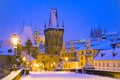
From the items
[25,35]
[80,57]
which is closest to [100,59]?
[80,57]

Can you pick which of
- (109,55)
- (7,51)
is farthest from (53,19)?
(109,55)

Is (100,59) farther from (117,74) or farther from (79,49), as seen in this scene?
(117,74)

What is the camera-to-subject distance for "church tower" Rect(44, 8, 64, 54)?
120 meters

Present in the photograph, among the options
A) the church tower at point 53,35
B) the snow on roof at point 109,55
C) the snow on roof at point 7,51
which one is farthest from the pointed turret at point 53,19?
the snow on roof at point 109,55

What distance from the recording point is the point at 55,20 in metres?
126

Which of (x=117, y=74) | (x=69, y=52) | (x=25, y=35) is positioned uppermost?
(x=25, y=35)

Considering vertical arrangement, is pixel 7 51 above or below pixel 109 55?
above

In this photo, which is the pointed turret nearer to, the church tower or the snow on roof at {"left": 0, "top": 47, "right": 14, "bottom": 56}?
the church tower

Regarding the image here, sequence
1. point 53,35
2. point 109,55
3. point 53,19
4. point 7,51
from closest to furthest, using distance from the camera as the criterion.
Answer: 1. point 109,55
2. point 7,51
3. point 53,35
4. point 53,19

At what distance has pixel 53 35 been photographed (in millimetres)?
123438

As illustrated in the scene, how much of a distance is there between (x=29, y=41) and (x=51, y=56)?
10.7m

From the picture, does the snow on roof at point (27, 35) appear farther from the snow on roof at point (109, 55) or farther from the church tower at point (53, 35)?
the snow on roof at point (109, 55)

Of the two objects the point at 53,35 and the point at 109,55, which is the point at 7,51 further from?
the point at 109,55

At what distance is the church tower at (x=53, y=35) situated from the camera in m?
120
